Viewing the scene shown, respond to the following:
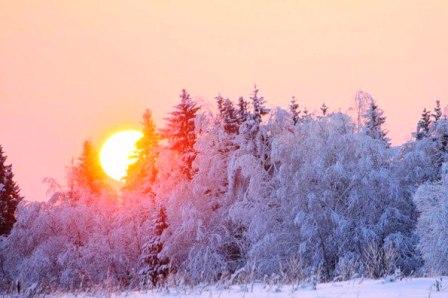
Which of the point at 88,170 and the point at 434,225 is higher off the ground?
the point at 88,170

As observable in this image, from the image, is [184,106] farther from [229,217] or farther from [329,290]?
[329,290]

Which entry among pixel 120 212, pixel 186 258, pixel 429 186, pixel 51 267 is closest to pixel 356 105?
pixel 429 186

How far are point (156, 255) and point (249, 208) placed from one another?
865cm

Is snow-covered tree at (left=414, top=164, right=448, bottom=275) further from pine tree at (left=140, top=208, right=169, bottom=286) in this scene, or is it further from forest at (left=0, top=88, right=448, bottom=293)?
pine tree at (left=140, top=208, right=169, bottom=286)

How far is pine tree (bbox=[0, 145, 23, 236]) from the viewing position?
5059 cm

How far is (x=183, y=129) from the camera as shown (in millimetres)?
41094

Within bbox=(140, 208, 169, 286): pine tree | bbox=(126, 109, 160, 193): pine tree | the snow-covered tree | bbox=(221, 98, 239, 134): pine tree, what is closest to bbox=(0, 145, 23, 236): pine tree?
bbox=(126, 109, 160, 193): pine tree

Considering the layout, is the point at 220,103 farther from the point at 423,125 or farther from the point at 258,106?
the point at 423,125

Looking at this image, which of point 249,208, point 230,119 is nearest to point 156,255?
point 249,208

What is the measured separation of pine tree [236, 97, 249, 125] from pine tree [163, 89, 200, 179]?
302 centimetres

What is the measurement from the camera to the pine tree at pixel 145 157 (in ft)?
143

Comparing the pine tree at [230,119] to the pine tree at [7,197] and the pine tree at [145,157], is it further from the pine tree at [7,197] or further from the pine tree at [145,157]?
the pine tree at [7,197]

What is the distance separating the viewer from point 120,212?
1673 inches

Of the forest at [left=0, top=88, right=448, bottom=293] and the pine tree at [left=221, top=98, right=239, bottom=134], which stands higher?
the pine tree at [left=221, top=98, right=239, bottom=134]
